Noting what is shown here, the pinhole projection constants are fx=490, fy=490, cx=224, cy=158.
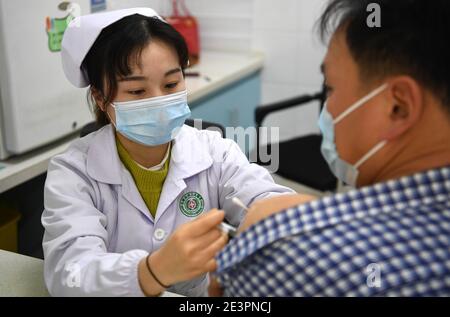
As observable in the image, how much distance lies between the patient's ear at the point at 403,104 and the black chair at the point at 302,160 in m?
1.44

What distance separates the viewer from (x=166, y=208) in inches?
51.1

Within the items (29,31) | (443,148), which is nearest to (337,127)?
(443,148)

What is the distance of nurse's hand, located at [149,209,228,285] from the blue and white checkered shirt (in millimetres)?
128

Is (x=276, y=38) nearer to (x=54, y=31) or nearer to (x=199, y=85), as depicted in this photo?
(x=199, y=85)

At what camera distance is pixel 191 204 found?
1.35 m

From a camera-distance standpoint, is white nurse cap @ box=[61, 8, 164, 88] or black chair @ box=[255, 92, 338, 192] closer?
white nurse cap @ box=[61, 8, 164, 88]

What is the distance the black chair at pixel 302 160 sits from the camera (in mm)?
2270

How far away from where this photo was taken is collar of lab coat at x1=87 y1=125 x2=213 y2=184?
1266mm

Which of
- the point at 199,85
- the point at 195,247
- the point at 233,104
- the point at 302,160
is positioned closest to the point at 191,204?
the point at 195,247

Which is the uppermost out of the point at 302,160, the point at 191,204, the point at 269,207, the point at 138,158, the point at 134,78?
the point at 134,78

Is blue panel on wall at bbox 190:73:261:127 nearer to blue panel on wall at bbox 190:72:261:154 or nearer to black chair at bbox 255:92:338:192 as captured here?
blue panel on wall at bbox 190:72:261:154

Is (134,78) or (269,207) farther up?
(134,78)

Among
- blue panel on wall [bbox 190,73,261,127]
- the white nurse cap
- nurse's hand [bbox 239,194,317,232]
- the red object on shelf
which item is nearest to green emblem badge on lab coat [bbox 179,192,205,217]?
the white nurse cap

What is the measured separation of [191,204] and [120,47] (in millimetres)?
454
